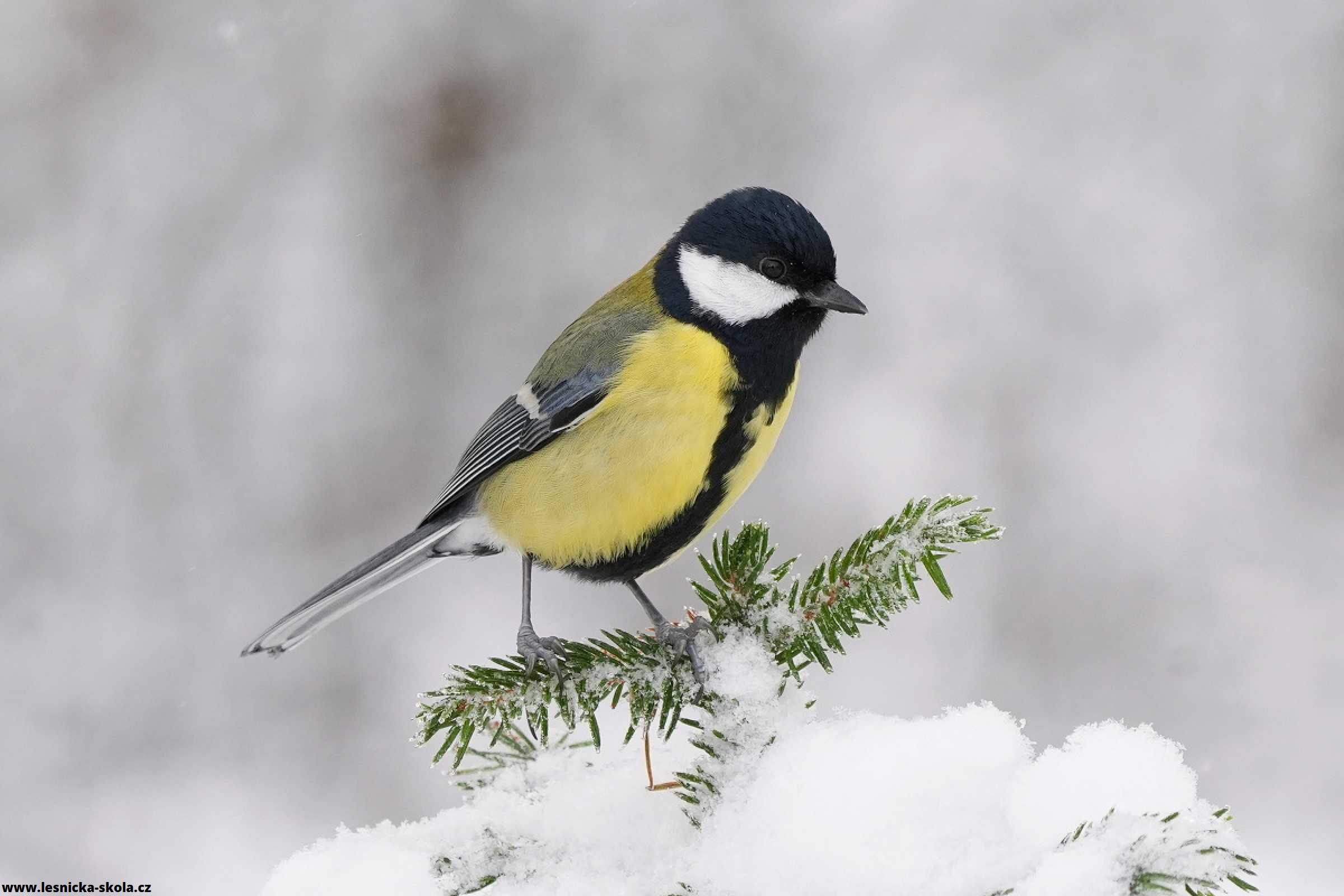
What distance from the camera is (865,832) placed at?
4.24ft

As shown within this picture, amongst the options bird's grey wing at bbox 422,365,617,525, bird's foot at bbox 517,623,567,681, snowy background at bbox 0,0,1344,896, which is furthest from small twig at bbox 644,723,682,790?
snowy background at bbox 0,0,1344,896

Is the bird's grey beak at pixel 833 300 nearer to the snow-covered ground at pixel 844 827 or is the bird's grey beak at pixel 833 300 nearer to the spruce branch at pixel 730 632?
the spruce branch at pixel 730 632

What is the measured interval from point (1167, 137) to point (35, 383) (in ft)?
14.5

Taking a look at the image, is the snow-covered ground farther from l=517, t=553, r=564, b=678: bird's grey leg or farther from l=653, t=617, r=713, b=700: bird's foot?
l=517, t=553, r=564, b=678: bird's grey leg

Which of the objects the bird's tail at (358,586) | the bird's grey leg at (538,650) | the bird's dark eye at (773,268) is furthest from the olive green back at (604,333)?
the bird's grey leg at (538,650)

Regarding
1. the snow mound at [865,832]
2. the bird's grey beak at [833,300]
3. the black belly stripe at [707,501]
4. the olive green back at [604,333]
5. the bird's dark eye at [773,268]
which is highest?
the olive green back at [604,333]

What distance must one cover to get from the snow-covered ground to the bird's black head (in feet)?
2.91

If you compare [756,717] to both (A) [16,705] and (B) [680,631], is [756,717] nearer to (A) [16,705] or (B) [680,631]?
(B) [680,631]

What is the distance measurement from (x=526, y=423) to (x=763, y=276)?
61 cm

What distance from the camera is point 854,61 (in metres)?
4.42

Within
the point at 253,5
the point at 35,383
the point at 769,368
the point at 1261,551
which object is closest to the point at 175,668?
the point at 35,383

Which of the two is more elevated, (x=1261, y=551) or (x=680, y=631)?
(x=1261, y=551)

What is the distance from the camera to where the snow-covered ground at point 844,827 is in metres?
1.19

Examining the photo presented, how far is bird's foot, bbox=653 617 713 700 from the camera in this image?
1.59 meters
